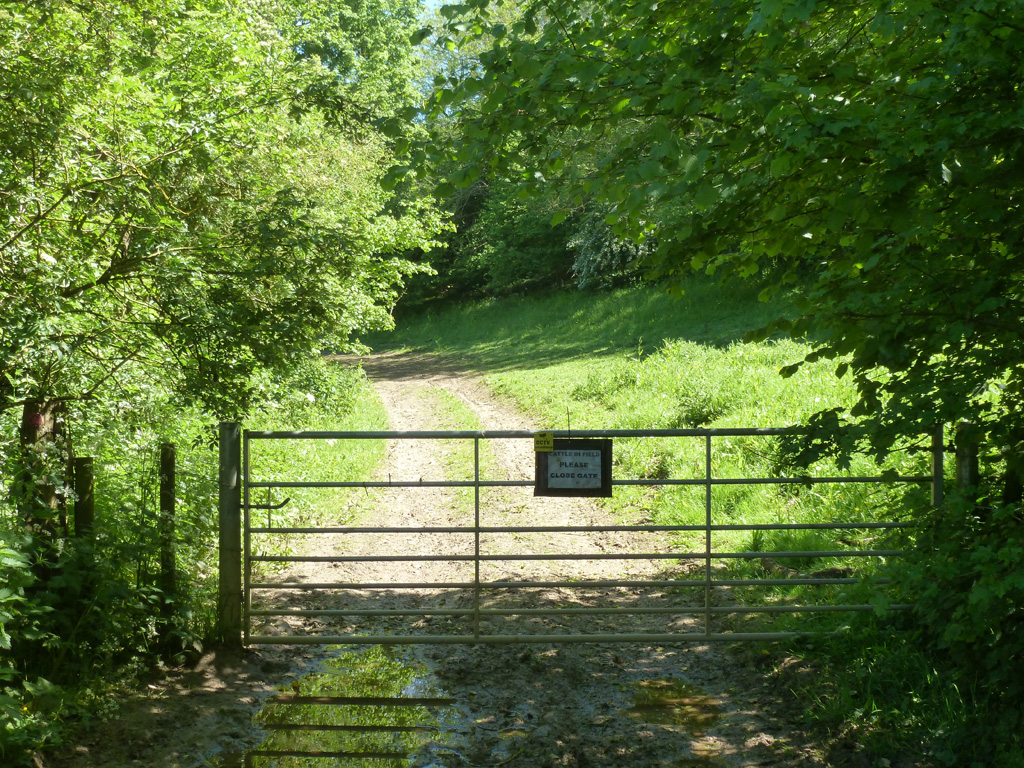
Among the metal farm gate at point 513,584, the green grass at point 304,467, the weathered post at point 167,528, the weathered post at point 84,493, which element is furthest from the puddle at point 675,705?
the weathered post at point 84,493

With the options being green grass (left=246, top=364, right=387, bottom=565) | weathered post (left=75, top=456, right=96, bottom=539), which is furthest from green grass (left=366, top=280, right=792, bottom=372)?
weathered post (left=75, top=456, right=96, bottom=539)

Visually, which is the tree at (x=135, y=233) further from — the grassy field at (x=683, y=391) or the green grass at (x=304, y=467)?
the grassy field at (x=683, y=391)

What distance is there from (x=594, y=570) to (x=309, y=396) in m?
3.21

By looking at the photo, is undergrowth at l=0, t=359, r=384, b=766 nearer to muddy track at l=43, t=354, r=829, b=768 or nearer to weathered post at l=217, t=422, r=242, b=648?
weathered post at l=217, t=422, r=242, b=648

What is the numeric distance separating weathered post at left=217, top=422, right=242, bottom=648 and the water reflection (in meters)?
0.68

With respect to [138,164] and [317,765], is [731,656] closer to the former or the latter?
[317,765]

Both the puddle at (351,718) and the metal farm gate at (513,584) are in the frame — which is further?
the metal farm gate at (513,584)

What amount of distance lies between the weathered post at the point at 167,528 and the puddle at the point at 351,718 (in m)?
1.03

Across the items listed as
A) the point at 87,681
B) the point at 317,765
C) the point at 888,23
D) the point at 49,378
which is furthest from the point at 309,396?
the point at 888,23

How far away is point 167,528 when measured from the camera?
19.6ft

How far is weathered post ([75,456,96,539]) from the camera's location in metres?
5.75

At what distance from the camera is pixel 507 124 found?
5.39 metres

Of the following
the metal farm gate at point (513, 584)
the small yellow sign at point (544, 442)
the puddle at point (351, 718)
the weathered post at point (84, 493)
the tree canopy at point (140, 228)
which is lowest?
the puddle at point (351, 718)

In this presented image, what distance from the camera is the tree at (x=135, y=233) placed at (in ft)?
17.2
